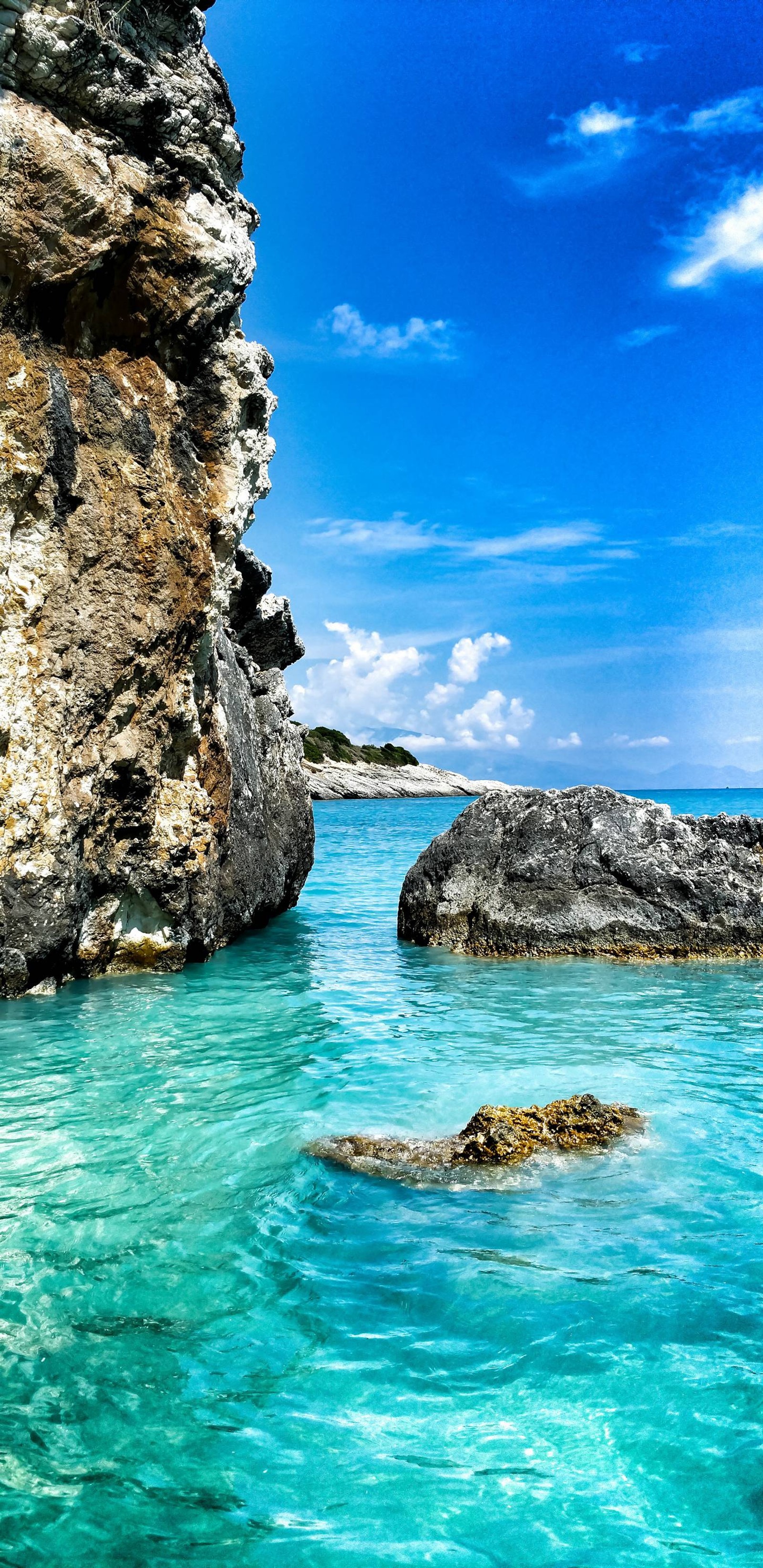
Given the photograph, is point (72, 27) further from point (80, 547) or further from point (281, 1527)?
point (281, 1527)

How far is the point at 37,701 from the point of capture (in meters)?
11.5

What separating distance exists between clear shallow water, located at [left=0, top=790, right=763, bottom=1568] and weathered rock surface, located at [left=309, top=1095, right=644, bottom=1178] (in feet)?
0.56

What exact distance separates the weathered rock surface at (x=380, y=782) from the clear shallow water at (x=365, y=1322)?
7571 centimetres

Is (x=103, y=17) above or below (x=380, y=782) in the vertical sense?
above

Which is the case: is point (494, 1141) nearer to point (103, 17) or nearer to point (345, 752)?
point (103, 17)

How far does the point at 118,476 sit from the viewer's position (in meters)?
13.0

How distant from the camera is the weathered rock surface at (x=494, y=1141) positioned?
661 centimetres

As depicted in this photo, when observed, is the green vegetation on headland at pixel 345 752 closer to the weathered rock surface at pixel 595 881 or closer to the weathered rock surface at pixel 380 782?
the weathered rock surface at pixel 380 782

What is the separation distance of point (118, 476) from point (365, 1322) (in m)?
11.0

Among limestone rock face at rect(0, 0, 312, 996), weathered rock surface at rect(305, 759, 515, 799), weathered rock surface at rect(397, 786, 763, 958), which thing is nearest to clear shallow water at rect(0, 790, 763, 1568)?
limestone rock face at rect(0, 0, 312, 996)

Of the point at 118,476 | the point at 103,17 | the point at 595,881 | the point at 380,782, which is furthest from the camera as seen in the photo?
the point at 380,782

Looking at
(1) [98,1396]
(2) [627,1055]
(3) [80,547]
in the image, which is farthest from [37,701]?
(1) [98,1396]

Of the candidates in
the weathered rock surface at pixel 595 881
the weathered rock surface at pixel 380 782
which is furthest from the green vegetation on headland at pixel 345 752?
the weathered rock surface at pixel 595 881

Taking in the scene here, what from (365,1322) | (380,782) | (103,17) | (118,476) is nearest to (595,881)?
(118,476)
